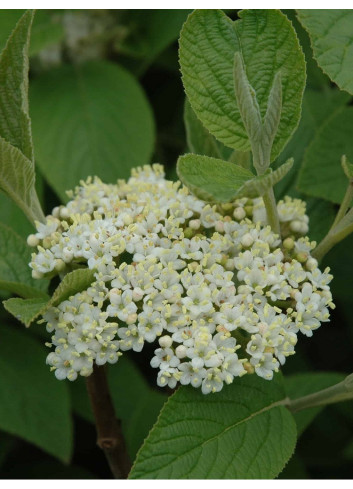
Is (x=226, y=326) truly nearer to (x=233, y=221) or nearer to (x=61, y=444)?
(x=233, y=221)

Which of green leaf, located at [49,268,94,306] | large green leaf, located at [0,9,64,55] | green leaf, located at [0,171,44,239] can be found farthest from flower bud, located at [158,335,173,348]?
large green leaf, located at [0,9,64,55]

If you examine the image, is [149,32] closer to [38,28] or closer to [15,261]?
[38,28]

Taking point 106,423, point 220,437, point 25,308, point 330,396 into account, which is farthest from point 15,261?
point 330,396

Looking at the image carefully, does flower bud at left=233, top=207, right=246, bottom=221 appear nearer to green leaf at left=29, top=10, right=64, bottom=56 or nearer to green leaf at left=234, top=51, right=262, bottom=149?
green leaf at left=234, top=51, right=262, bottom=149

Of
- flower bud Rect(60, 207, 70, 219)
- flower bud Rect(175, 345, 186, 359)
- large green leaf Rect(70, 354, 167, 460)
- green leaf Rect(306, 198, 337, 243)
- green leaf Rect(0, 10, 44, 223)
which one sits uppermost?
green leaf Rect(0, 10, 44, 223)

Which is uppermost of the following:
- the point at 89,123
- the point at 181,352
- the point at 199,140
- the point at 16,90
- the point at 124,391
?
the point at 16,90

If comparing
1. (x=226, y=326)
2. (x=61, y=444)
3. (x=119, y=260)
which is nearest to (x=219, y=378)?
(x=226, y=326)
